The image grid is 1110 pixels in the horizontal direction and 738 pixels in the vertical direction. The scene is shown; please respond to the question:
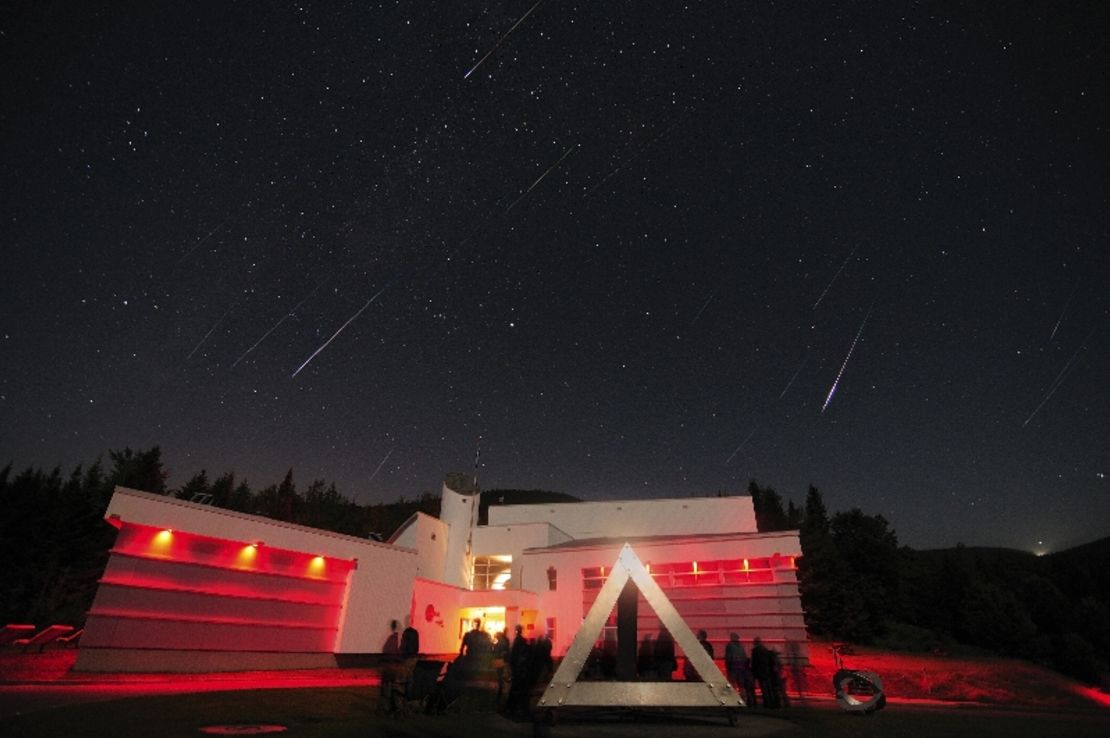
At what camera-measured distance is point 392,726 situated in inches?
351

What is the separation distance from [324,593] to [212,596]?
3.93 m

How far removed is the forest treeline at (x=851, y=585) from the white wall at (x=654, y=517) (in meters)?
8.63

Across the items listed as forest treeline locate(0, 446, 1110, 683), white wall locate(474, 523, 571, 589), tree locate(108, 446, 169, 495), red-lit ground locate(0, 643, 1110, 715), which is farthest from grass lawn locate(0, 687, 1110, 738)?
tree locate(108, 446, 169, 495)

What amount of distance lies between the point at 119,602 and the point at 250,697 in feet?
26.7

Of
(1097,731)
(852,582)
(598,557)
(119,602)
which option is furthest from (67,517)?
(852,582)

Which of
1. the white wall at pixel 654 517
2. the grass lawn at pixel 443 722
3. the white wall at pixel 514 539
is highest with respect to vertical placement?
the white wall at pixel 654 517

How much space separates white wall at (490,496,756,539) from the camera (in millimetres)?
38094

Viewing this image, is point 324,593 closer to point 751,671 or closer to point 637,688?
point 751,671

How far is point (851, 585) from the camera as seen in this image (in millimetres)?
56094

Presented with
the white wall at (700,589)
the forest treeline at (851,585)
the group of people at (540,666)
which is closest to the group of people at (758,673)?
the group of people at (540,666)

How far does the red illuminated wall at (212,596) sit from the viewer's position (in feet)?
56.0

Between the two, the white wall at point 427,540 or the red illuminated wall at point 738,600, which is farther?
the white wall at point 427,540

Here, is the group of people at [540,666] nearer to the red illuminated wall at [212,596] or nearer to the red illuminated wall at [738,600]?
the red illuminated wall at [738,600]

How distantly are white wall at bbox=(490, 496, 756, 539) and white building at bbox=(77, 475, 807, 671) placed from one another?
12039 mm
